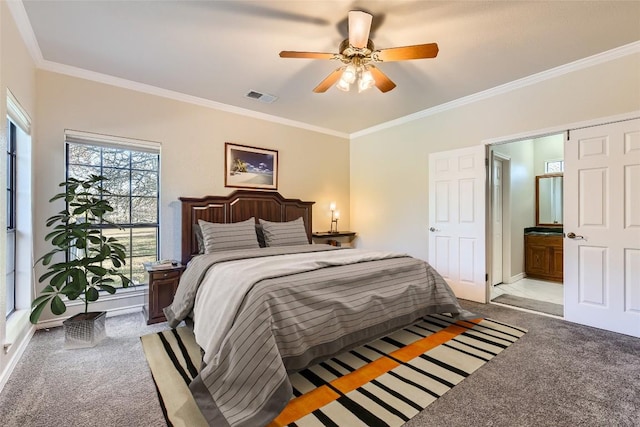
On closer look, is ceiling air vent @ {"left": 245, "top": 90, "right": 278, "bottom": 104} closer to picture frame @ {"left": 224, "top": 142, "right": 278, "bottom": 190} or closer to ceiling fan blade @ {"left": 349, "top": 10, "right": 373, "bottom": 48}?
picture frame @ {"left": 224, "top": 142, "right": 278, "bottom": 190}

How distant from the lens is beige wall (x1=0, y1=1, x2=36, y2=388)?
1977 millimetres

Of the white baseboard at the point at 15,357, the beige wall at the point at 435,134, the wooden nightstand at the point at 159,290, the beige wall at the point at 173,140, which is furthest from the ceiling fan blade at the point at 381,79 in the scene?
the white baseboard at the point at 15,357

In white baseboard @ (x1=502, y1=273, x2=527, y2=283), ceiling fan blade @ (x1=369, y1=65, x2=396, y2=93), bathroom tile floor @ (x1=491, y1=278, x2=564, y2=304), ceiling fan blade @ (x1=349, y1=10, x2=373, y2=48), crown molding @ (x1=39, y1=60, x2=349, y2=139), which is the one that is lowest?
bathroom tile floor @ (x1=491, y1=278, x2=564, y2=304)

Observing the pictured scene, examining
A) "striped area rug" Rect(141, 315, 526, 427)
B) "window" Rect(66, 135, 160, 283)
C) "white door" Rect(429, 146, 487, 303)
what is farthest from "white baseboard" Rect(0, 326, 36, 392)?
"white door" Rect(429, 146, 487, 303)

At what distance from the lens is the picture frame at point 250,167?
4207 millimetres

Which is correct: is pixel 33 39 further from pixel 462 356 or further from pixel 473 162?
pixel 473 162

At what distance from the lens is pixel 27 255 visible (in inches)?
109

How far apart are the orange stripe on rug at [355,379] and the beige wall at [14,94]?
1.94m

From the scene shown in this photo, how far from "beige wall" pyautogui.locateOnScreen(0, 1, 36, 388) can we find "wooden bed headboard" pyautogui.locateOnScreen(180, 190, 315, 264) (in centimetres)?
152

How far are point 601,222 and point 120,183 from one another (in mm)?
5305

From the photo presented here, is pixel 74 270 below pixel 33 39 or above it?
below

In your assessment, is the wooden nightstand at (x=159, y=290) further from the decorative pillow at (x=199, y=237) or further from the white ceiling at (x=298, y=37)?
the white ceiling at (x=298, y=37)

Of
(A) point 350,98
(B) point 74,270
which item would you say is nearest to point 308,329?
(B) point 74,270

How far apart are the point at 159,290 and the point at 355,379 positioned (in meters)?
2.31
